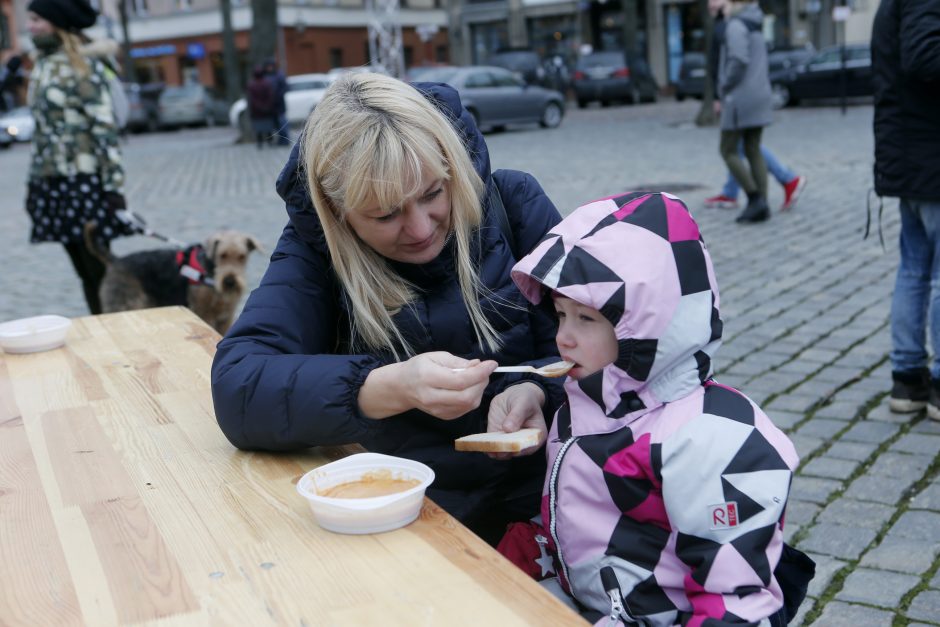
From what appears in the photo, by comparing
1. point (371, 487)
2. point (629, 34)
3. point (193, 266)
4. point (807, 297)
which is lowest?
point (807, 297)

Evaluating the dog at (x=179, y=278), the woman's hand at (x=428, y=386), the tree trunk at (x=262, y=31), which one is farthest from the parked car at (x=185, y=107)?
the woman's hand at (x=428, y=386)

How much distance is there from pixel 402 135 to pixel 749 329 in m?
3.98

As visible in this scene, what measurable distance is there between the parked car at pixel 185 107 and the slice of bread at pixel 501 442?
107 ft

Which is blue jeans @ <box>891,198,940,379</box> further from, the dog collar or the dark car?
the dark car

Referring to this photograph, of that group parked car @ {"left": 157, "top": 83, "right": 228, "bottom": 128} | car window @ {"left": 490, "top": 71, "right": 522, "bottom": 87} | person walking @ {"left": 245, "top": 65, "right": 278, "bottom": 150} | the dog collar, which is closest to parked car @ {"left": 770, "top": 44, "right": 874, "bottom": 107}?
car window @ {"left": 490, "top": 71, "right": 522, "bottom": 87}

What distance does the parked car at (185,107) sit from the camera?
106 ft

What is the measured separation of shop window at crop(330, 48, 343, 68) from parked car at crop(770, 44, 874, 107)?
2536 cm

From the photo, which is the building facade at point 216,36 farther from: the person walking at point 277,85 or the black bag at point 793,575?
the black bag at point 793,575

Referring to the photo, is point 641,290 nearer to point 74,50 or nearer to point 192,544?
point 192,544

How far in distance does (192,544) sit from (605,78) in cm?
2740

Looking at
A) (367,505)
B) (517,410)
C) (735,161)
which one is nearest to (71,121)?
(517,410)

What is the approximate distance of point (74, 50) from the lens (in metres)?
5.79

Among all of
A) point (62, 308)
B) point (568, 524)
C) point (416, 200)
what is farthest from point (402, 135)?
point (62, 308)

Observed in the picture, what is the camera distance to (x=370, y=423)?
1851 millimetres
